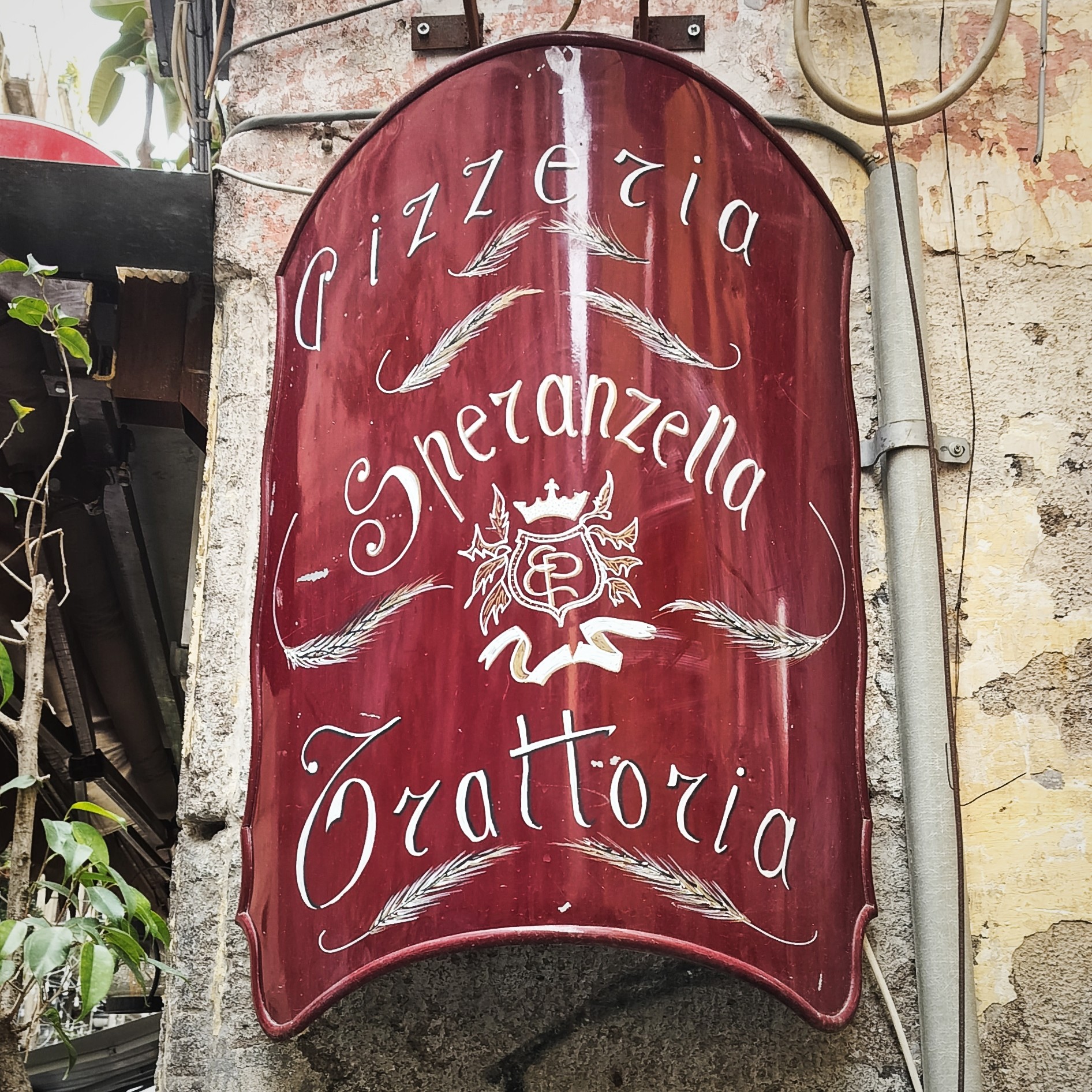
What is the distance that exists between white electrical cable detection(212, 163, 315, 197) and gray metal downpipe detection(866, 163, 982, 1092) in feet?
3.53

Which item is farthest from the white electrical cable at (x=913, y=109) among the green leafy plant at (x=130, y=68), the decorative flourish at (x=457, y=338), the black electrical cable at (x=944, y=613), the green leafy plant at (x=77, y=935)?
the green leafy plant at (x=130, y=68)

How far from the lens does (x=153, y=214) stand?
2.08 m

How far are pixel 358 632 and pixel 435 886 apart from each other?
0.36 meters

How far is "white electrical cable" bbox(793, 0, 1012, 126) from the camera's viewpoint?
174cm

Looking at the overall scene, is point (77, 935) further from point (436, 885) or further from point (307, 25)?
point (307, 25)

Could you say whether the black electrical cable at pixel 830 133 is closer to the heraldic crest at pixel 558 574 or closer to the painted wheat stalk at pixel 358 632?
the heraldic crest at pixel 558 574

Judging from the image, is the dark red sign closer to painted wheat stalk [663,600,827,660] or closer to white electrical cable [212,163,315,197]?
painted wheat stalk [663,600,827,660]

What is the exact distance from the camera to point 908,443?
176cm

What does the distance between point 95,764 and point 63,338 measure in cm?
193

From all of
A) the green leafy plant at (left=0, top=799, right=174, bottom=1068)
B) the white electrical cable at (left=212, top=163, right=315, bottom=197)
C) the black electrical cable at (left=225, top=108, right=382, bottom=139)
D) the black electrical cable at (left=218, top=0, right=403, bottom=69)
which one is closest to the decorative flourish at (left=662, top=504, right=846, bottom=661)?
the green leafy plant at (left=0, top=799, right=174, bottom=1068)

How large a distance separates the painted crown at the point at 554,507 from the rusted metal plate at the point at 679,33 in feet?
3.95

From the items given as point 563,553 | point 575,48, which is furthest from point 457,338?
point 575,48

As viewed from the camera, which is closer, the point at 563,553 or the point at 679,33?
the point at 563,553

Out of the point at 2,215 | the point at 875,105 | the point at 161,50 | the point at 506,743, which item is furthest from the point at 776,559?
the point at 161,50
